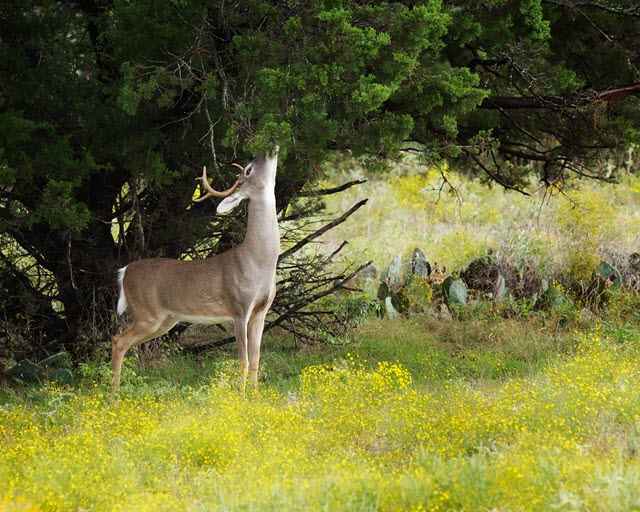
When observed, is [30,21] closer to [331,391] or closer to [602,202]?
[331,391]

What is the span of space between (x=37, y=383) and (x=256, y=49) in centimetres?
363

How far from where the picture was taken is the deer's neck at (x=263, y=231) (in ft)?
25.4

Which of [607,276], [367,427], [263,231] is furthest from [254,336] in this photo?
[607,276]

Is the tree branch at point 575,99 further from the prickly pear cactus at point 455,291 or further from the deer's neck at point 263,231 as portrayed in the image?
the deer's neck at point 263,231

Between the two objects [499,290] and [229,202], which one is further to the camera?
[499,290]

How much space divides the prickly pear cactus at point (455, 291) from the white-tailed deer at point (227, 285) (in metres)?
3.02

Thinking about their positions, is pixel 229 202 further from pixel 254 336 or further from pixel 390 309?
pixel 390 309

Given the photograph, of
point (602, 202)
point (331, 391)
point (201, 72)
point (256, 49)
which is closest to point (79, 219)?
point (201, 72)

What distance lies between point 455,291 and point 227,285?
11.4 feet

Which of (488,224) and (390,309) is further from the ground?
(488,224)

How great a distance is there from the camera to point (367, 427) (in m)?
6.37

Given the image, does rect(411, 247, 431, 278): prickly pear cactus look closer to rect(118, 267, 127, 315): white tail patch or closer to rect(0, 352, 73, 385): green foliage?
rect(118, 267, 127, 315): white tail patch

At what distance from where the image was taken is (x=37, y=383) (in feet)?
27.9

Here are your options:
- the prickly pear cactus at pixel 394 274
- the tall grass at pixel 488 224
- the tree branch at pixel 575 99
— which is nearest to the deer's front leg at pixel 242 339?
the tall grass at pixel 488 224
